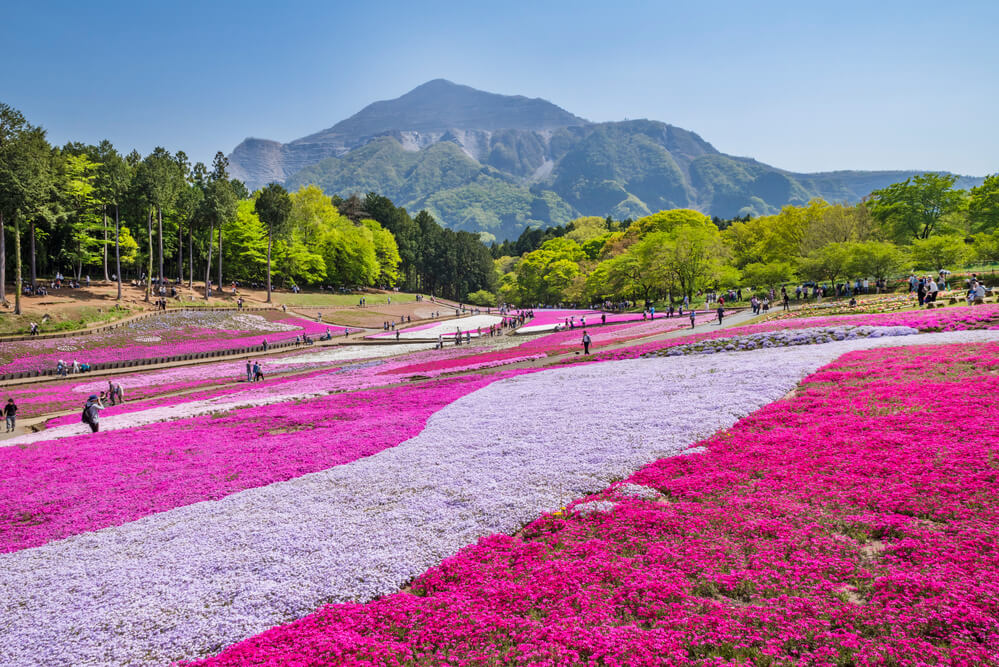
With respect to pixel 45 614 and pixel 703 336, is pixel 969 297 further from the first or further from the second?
pixel 45 614

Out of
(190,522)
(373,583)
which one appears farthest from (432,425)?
(373,583)

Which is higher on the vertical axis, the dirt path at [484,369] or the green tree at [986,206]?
the green tree at [986,206]

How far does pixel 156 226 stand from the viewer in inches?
3157

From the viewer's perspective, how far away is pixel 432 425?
1831 centimetres

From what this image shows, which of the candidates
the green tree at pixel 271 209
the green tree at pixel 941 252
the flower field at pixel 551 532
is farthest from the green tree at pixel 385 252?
the flower field at pixel 551 532

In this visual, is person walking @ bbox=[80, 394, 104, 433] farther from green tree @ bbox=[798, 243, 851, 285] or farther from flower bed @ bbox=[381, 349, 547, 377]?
green tree @ bbox=[798, 243, 851, 285]

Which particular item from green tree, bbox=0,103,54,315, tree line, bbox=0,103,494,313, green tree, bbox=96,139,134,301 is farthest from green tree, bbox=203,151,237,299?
green tree, bbox=0,103,54,315

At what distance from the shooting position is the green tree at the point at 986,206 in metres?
68.3

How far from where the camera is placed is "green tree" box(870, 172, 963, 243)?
71.5 metres

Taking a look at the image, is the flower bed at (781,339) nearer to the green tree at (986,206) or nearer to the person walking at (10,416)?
the person walking at (10,416)

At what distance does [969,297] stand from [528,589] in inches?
1464

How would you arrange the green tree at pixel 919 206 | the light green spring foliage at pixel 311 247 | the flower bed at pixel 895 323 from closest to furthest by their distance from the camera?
the flower bed at pixel 895 323 → the green tree at pixel 919 206 → the light green spring foliage at pixel 311 247

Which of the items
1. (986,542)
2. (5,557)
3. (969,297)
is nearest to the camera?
(986,542)

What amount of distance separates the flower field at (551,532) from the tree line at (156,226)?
48.6m
